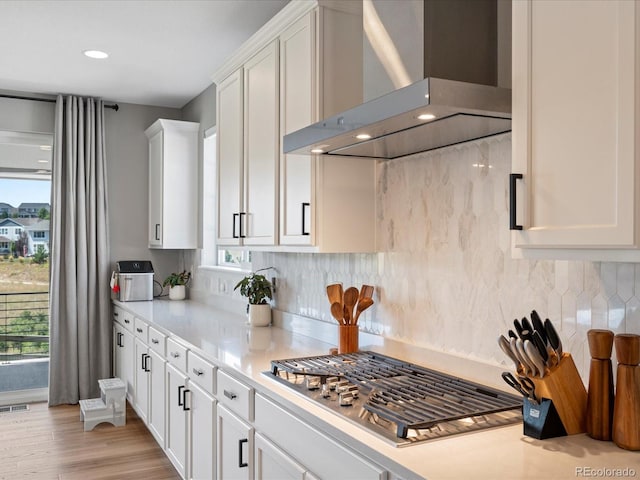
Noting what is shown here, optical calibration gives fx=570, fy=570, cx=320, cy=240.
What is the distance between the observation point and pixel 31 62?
3.91m

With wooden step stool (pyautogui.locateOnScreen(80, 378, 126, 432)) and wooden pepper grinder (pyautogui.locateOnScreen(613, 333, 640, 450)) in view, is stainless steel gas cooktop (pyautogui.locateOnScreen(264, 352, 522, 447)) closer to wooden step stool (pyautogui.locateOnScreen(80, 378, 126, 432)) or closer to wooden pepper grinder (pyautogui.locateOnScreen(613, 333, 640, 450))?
wooden pepper grinder (pyautogui.locateOnScreen(613, 333, 640, 450))

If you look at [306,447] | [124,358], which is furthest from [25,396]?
[306,447]

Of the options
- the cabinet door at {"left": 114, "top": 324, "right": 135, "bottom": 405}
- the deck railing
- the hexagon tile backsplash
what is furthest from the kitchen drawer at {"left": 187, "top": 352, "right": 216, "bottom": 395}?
the deck railing

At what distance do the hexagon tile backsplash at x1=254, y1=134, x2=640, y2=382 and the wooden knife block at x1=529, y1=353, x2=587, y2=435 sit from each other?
0.70 feet

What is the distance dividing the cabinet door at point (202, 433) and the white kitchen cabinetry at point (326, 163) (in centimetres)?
84

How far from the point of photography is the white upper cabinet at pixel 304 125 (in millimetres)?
2416

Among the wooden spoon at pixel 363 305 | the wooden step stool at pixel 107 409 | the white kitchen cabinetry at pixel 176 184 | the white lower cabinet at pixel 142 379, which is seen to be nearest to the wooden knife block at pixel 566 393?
the wooden spoon at pixel 363 305

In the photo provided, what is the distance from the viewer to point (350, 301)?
2.39 m

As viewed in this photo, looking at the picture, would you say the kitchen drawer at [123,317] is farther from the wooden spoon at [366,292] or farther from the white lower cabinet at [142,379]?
the wooden spoon at [366,292]

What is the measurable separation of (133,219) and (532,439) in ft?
14.4

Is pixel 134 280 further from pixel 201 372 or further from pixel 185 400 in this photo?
pixel 201 372

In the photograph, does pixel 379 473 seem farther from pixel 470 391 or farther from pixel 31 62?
pixel 31 62

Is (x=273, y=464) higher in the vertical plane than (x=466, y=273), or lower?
lower

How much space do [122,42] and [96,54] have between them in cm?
32
